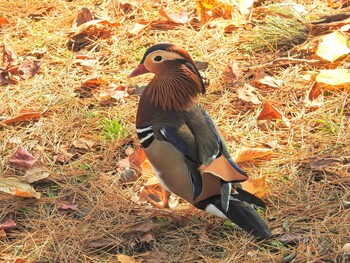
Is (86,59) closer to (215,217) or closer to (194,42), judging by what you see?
(194,42)

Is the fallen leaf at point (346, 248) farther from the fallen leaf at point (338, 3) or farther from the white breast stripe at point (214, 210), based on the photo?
the fallen leaf at point (338, 3)

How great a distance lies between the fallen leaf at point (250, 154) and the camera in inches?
133

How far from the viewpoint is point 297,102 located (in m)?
3.81

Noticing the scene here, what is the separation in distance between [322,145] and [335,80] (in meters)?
0.50

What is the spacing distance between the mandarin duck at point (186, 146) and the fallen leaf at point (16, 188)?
61 cm

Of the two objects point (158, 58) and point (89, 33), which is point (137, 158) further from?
point (89, 33)

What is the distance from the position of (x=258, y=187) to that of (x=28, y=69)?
179 cm

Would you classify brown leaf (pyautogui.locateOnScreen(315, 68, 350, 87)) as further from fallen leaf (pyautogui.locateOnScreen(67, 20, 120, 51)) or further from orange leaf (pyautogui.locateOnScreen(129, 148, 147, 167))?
fallen leaf (pyautogui.locateOnScreen(67, 20, 120, 51))

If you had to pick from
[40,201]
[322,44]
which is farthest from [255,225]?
[322,44]

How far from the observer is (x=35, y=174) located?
341 centimetres

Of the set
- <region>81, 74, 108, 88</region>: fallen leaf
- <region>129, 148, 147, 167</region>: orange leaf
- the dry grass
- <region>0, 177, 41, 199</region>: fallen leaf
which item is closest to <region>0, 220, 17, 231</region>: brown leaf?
the dry grass

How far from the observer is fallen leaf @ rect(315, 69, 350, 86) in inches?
148

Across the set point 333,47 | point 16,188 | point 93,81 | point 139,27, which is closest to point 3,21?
point 139,27

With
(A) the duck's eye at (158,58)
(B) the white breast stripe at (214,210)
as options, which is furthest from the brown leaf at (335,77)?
(B) the white breast stripe at (214,210)
